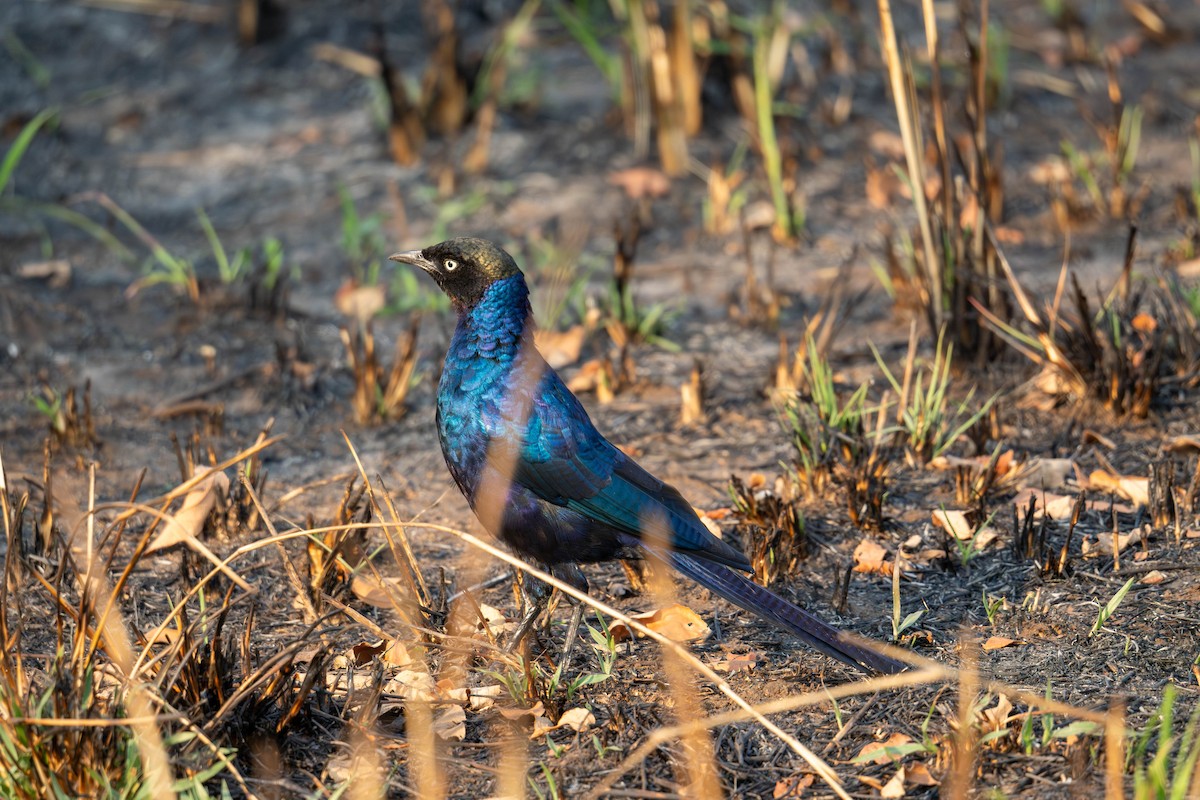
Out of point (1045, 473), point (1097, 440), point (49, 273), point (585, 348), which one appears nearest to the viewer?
point (1045, 473)

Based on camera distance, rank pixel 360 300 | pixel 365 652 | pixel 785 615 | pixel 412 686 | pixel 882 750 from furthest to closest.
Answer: pixel 360 300
pixel 365 652
pixel 412 686
pixel 785 615
pixel 882 750

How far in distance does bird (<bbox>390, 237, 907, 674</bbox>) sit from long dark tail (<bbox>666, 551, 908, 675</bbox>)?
25 millimetres

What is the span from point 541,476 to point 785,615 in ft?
2.47

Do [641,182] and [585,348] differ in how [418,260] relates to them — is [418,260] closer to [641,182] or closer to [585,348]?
[585,348]

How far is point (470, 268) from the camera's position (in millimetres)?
3637

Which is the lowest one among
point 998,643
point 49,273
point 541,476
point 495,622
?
point 495,622

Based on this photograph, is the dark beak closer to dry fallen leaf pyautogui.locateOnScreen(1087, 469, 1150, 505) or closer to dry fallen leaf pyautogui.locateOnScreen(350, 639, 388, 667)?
dry fallen leaf pyautogui.locateOnScreen(350, 639, 388, 667)

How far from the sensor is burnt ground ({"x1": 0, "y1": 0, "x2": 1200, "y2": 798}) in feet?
10.2

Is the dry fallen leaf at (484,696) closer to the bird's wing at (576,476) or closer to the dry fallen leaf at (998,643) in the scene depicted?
the bird's wing at (576,476)

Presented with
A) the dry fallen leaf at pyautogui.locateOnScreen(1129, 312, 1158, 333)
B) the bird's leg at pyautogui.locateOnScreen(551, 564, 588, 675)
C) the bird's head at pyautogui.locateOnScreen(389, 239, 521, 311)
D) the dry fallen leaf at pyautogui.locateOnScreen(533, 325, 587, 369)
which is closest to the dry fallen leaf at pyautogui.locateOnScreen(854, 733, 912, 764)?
the bird's leg at pyautogui.locateOnScreen(551, 564, 588, 675)

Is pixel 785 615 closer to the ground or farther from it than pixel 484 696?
farther from it

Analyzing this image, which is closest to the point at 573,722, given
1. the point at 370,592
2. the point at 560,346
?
the point at 370,592

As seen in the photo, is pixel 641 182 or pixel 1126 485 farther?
pixel 641 182

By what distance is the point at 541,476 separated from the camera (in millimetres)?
3430
